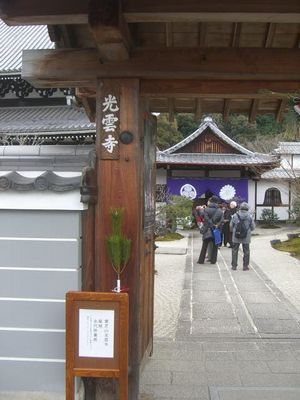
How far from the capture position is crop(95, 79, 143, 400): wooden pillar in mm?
4383

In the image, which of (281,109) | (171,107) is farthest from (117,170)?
(281,109)

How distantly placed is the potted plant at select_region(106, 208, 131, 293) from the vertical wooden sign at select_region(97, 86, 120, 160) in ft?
1.61

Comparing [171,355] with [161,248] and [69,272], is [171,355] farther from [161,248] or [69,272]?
[161,248]

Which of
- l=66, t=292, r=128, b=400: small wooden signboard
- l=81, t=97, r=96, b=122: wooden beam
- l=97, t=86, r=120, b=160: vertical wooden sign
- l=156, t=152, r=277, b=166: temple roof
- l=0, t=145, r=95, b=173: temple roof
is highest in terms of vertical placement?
l=156, t=152, r=277, b=166: temple roof

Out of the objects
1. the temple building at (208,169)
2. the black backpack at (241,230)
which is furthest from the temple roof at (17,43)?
the temple building at (208,169)

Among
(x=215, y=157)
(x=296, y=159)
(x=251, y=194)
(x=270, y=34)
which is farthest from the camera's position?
(x=296, y=159)

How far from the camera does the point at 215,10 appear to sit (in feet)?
12.2

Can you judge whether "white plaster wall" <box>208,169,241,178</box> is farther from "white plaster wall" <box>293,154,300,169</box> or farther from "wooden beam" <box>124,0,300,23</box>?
"wooden beam" <box>124,0,300,23</box>

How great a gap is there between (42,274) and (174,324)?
3856mm

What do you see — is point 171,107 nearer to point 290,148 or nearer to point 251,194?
point 251,194

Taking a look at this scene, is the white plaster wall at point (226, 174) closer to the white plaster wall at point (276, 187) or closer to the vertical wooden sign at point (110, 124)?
the white plaster wall at point (276, 187)

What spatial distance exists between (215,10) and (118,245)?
193 centimetres

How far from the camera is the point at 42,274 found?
443 centimetres

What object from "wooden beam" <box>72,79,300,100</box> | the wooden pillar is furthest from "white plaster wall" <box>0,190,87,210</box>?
"wooden beam" <box>72,79,300,100</box>
